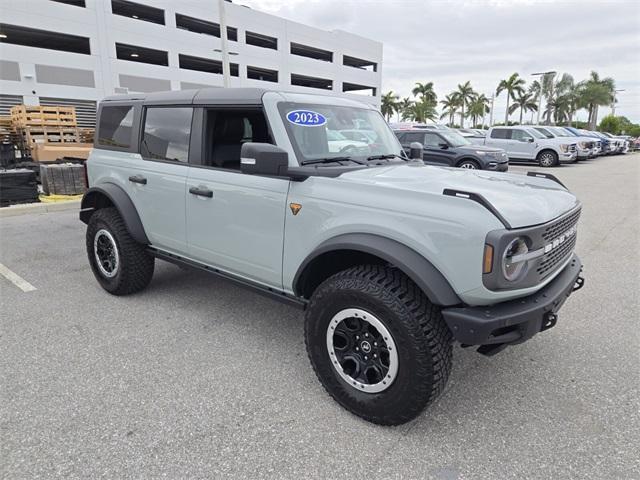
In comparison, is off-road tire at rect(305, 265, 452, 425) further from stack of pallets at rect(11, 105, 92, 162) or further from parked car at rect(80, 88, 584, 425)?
stack of pallets at rect(11, 105, 92, 162)

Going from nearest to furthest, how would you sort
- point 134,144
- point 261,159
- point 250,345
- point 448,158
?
1. point 261,159
2. point 250,345
3. point 134,144
4. point 448,158

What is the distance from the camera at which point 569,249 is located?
9.28 feet

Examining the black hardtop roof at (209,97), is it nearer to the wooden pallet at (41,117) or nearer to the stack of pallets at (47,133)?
the stack of pallets at (47,133)

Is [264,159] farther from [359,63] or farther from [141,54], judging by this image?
[359,63]

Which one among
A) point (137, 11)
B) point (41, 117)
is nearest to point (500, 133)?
point (41, 117)

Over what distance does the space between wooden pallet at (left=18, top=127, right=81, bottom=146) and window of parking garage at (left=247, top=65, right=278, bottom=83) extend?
92.0 feet

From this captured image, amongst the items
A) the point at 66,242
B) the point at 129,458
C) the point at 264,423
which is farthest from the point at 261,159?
the point at 66,242

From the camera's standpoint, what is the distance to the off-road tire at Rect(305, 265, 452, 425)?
2223 millimetres

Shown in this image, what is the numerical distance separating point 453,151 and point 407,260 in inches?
455

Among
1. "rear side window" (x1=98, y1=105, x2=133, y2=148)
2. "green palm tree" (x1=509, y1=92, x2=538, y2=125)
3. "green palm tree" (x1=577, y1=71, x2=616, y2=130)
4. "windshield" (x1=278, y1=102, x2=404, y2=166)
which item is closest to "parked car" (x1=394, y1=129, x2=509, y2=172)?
"windshield" (x1=278, y1=102, x2=404, y2=166)

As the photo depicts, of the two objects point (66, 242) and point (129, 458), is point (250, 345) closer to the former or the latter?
point (129, 458)

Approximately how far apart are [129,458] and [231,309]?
1.90 metres

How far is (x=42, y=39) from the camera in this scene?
1158 inches

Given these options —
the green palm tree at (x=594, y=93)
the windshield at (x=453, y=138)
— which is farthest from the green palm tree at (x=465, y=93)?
the windshield at (x=453, y=138)
